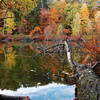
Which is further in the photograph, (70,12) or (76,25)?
(70,12)

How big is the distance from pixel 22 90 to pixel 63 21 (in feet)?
168

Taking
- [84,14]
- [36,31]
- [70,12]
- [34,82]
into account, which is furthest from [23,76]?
[70,12]

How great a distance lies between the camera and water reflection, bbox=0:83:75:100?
1249 cm

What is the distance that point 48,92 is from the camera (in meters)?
13.3

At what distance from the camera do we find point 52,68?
19844 millimetres

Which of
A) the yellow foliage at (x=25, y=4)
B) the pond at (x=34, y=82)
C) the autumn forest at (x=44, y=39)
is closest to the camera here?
the yellow foliage at (x=25, y=4)

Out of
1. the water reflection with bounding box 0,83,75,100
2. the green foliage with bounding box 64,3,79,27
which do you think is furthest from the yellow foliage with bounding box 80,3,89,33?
the water reflection with bounding box 0,83,75,100

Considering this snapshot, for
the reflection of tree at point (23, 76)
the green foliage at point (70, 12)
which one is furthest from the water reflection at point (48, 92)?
the green foliage at point (70, 12)

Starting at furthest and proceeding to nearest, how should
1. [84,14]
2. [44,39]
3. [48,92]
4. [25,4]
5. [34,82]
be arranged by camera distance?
[84,14] → [44,39] → [34,82] → [48,92] → [25,4]

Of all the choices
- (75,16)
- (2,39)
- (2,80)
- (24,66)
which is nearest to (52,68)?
(24,66)

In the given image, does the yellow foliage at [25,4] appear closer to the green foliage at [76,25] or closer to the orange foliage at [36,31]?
the green foliage at [76,25]

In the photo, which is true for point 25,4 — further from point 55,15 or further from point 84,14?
point 55,15

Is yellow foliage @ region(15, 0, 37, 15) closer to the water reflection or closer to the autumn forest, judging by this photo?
the water reflection

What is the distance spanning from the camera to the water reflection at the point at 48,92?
12492 millimetres
